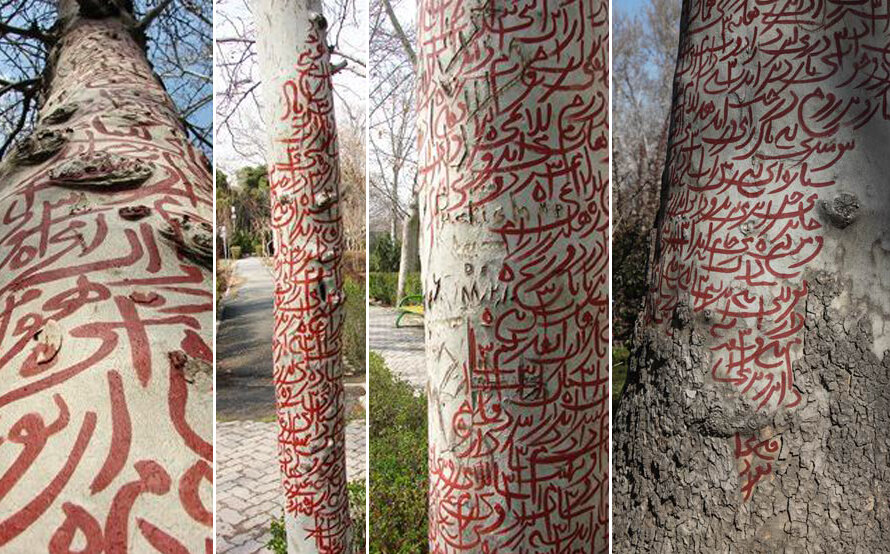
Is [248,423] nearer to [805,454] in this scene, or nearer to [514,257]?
[805,454]

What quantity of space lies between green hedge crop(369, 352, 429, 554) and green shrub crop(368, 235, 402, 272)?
701 mm

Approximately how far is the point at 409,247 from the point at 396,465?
1.74 metres

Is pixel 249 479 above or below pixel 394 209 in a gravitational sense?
below

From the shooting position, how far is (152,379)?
0.70 meters

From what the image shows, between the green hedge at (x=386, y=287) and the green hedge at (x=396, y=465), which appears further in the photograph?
the green hedge at (x=386, y=287)

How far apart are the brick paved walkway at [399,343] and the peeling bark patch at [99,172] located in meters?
3.71

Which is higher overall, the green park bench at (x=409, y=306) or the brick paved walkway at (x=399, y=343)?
the green park bench at (x=409, y=306)

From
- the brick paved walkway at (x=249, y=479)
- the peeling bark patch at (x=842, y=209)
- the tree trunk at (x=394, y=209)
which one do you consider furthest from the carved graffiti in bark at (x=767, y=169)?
the tree trunk at (x=394, y=209)

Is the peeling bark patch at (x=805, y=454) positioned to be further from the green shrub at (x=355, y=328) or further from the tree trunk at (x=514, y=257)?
the green shrub at (x=355, y=328)

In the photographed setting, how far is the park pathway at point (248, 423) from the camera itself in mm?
3857

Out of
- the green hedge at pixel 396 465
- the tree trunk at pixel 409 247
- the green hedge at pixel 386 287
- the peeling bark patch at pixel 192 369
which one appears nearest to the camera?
the peeling bark patch at pixel 192 369

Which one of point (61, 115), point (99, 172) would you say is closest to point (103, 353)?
point (99, 172)

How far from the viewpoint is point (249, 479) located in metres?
4.17

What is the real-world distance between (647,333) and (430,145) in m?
0.88
